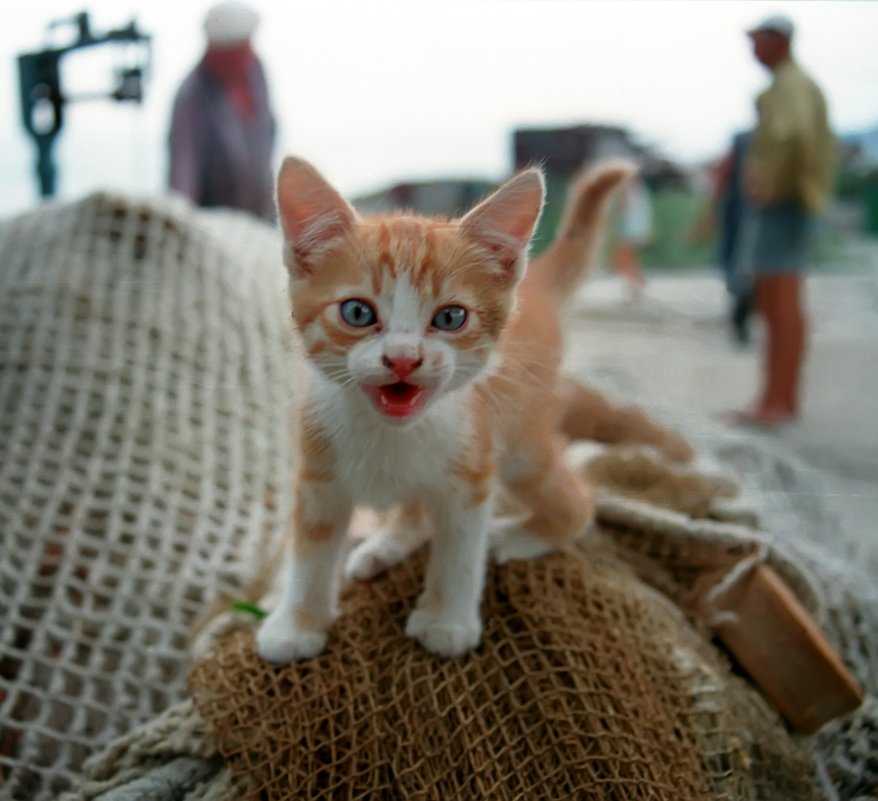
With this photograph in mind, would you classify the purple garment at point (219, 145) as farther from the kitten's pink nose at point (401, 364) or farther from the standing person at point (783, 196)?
the kitten's pink nose at point (401, 364)

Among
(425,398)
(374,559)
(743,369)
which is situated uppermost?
(425,398)

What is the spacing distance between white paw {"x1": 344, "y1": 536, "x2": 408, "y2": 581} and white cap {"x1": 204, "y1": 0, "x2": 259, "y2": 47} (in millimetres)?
856

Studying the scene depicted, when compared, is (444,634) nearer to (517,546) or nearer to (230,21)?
(517,546)

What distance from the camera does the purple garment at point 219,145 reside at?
5.60 feet

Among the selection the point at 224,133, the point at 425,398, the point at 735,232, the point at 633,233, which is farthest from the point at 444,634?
the point at 633,233

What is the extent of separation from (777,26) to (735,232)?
2.12 feet

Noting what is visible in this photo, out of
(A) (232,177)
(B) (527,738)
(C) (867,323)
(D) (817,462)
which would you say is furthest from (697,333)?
(B) (527,738)

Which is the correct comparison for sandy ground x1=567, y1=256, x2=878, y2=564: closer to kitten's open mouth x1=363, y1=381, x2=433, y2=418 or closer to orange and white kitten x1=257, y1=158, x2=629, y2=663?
orange and white kitten x1=257, y1=158, x2=629, y2=663

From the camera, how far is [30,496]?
3.17 feet

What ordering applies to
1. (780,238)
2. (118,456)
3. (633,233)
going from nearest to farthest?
(118,456) → (780,238) → (633,233)

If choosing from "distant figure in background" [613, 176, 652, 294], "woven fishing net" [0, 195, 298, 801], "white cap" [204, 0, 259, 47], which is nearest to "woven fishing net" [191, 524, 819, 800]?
"woven fishing net" [0, 195, 298, 801]

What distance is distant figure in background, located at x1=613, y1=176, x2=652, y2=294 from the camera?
229 cm

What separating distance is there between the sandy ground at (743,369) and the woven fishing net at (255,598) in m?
0.13

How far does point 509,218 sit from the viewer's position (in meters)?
0.60
